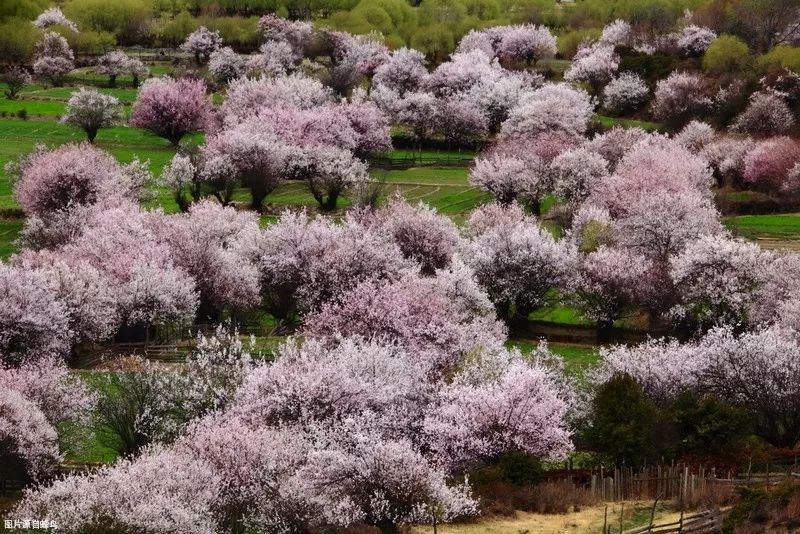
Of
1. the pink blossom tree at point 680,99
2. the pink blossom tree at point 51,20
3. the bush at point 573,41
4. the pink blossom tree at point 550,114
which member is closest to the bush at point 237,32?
the pink blossom tree at point 51,20

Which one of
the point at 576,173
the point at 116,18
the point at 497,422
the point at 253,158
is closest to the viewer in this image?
the point at 497,422

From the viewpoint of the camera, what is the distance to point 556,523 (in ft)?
119

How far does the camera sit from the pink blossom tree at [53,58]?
144875mm

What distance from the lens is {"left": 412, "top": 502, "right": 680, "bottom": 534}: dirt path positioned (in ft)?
116

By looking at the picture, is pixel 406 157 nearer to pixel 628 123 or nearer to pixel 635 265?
pixel 628 123

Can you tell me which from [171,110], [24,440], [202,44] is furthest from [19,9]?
[24,440]

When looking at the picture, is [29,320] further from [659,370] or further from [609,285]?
[609,285]

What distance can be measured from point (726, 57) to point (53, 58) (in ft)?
257

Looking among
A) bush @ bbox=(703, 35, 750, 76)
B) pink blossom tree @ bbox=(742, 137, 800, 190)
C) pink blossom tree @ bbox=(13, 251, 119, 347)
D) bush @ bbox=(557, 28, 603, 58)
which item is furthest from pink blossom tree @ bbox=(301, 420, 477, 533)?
bush @ bbox=(557, 28, 603, 58)

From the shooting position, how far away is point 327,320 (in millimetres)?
54031

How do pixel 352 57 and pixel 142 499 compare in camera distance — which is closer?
pixel 142 499

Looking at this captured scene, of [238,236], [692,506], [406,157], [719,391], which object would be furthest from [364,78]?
[692,506]

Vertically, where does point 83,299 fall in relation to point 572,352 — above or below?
above

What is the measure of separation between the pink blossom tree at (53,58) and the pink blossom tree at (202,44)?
15.2 metres
